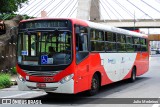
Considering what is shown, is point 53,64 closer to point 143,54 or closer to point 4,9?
point 143,54

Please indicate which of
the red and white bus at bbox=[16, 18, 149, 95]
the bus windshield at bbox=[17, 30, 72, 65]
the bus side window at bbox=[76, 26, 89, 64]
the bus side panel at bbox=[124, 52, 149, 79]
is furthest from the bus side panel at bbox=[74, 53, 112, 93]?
the bus side panel at bbox=[124, 52, 149, 79]

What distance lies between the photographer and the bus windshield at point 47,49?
1024 cm

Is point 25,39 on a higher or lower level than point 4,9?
lower

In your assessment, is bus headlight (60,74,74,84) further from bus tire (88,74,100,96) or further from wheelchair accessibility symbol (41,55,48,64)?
bus tire (88,74,100,96)

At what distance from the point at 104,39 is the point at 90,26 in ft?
4.43

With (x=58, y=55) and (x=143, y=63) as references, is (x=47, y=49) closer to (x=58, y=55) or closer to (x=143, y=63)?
(x=58, y=55)

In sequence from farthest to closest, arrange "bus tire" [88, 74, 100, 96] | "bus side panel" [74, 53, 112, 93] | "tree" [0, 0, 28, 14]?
"tree" [0, 0, 28, 14] → "bus tire" [88, 74, 100, 96] → "bus side panel" [74, 53, 112, 93]

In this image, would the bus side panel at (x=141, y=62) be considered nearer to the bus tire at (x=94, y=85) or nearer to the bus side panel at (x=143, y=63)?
the bus side panel at (x=143, y=63)

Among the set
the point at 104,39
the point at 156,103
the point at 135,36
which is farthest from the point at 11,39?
the point at 156,103

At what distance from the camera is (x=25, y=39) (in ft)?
35.9

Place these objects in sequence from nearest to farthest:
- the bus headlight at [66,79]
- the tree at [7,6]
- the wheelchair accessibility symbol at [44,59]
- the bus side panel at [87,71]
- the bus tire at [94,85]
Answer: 1. the bus headlight at [66,79]
2. the wheelchair accessibility symbol at [44,59]
3. the bus side panel at [87,71]
4. the bus tire at [94,85]
5. the tree at [7,6]

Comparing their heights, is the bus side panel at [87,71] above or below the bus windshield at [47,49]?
below

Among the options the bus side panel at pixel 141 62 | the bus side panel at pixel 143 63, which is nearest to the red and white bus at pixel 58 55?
the bus side panel at pixel 141 62

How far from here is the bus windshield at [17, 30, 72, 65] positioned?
33.6 ft
